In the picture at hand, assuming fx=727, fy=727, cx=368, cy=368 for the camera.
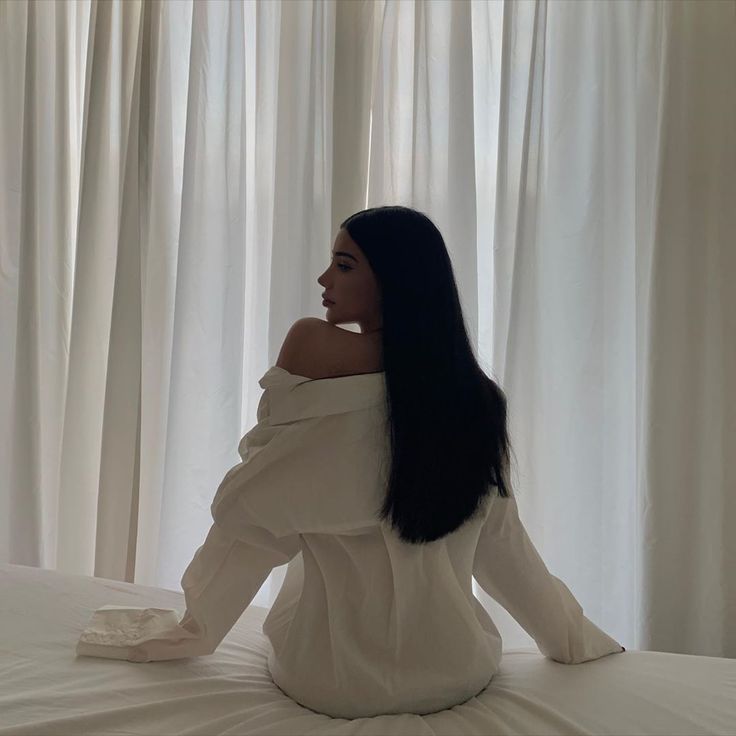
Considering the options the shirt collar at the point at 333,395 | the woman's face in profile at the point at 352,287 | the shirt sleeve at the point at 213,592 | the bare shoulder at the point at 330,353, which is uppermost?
the woman's face in profile at the point at 352,287

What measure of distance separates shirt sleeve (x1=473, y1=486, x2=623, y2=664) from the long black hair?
2.5 inches

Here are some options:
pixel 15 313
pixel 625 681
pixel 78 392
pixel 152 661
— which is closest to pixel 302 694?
pixel 152 661

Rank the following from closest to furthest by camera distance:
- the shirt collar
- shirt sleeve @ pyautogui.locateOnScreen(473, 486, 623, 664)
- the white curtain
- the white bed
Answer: the white bed < the shirt collar < shirt sleeve @ pyautogui.locateOnScreen(473, 486, 623, 664) < the white curtain

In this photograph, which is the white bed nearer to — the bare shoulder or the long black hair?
the long black hair

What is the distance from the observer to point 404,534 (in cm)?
101

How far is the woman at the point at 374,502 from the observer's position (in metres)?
1.01

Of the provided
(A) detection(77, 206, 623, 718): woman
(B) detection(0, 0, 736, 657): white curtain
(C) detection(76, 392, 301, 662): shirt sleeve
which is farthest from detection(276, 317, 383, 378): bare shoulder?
(B) detection(0, 0, 736, 657): white curtain

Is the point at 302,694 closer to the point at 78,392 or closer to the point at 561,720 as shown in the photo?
the point at 561,720

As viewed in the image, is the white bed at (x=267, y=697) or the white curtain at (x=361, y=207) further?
the white curtain at (x=361, y=207)

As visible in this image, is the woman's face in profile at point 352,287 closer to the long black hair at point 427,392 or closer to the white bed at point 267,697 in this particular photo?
the long black hair at point 427,392

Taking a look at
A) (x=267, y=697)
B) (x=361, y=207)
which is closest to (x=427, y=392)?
(x=267, y=697)

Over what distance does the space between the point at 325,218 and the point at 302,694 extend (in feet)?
4.03

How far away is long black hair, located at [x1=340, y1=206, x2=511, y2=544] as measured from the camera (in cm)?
100

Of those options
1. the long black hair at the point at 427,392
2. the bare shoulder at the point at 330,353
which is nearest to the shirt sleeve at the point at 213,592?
the bare shoulder at the point at 330,353
